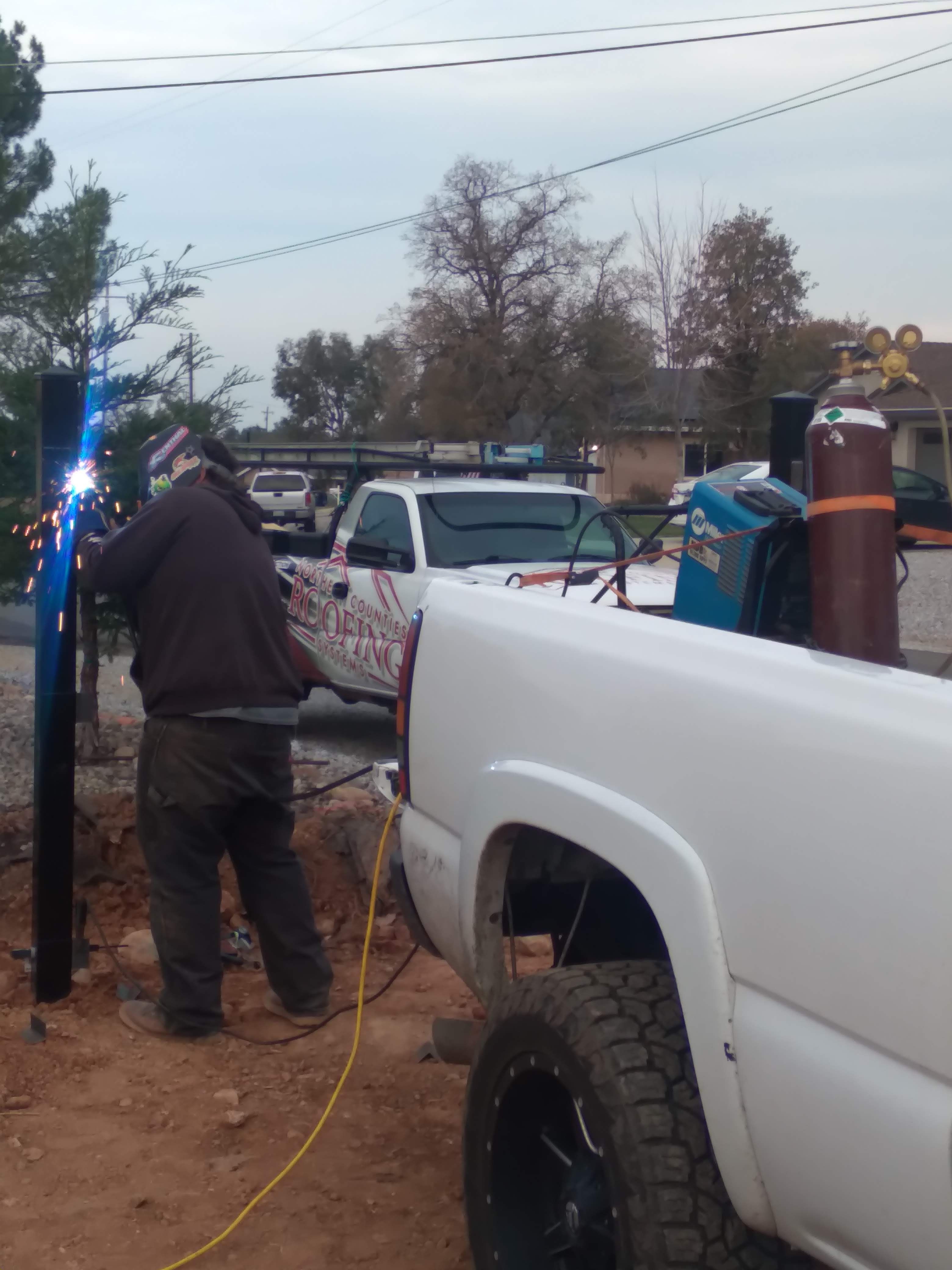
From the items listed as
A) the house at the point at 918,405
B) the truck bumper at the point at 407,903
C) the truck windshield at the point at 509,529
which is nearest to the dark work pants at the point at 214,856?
the truck bumper at the point at 407,903

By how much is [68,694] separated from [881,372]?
3014mm

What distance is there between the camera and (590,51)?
1750 centimetres

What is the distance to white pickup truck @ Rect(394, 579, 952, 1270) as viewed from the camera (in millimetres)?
1853

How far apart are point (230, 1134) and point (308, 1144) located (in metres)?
0.30

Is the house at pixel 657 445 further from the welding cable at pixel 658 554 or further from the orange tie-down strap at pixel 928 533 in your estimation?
the orange tie-down strap at pixel 928 533

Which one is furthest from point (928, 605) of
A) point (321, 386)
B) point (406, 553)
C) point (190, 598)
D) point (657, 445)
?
point (321, 386)

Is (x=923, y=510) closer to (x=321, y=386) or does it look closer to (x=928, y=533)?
(x=928, y=533)

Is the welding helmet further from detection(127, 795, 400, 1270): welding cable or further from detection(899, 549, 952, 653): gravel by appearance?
detection(899, 549, 952, 653): gravel

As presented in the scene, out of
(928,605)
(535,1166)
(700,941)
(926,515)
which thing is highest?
(926,515)

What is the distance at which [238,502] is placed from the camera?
15.4 ft

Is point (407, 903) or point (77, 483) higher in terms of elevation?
point (77, 483)

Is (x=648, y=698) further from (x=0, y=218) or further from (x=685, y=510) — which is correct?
(x=0, y=218)

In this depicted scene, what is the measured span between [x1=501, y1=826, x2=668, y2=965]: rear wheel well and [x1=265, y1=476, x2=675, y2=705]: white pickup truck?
4900 millimetres

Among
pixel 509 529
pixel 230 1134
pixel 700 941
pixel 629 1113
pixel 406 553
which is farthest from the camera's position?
pixel 509 529
